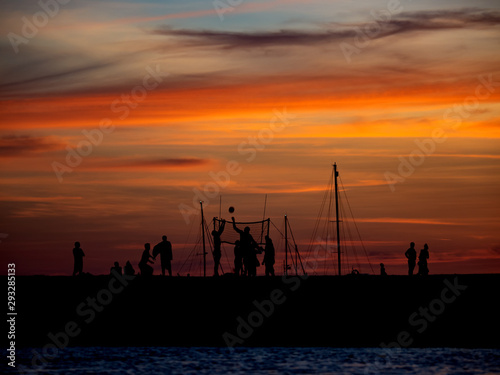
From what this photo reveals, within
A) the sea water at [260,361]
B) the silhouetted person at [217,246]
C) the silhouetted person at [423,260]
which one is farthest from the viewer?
the silhouetted person at [423,260]

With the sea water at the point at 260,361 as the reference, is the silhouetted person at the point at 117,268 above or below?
above

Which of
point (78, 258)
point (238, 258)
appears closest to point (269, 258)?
point (238, 258)

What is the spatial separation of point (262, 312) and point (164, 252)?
20.1 ft

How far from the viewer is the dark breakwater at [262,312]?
144 feet

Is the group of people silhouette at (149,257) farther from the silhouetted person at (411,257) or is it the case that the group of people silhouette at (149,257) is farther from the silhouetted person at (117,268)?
the silhouetted person at (411,257)

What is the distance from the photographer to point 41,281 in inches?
1876

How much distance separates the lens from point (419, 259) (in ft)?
168

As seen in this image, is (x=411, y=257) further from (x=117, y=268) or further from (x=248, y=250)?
(x=117, y=268)

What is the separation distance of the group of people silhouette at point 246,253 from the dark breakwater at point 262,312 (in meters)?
1.66

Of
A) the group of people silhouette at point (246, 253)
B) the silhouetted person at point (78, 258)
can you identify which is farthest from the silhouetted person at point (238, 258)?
the silhouetted person at point (78, 258)

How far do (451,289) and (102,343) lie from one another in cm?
1640

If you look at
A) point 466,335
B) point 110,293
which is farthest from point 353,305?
point 110,293

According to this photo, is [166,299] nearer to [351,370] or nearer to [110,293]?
[110,293]

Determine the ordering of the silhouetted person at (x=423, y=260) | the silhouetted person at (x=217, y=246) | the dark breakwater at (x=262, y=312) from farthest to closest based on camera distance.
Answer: the silhouetted person at (x=423, y=260)
the silhouetted person at (x=217, y=246)
the dark breakwater at (x=262, y=312)
